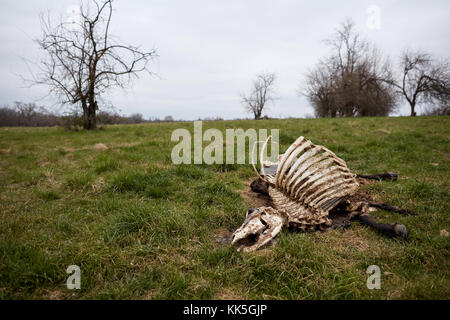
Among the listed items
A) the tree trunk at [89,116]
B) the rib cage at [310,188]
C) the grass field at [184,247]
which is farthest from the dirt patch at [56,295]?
the tree trunk at [89,116]

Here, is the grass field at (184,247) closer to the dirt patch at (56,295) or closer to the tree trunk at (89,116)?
the dirt patch at (56,295)

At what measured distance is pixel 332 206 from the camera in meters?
3.27

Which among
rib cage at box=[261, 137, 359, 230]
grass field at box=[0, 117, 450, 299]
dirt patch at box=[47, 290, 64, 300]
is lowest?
dirt patch at box=[47, 290, 64, 300]

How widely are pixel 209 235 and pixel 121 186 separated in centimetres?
239

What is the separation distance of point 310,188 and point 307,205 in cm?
26

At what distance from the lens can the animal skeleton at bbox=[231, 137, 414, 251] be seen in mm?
2785

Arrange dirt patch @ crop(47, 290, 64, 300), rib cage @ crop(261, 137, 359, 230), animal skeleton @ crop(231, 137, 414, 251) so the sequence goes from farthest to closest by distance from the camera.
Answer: rib cage @ crop(261, 137, 359, 230) < animal skeleton @ crop(231, 137, 414, 251) < dirt patch @ crop(47, 290, 64, 300)

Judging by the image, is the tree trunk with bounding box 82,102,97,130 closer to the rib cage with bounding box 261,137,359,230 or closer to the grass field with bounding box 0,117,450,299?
the grass field with bounding box 0,117,450,299

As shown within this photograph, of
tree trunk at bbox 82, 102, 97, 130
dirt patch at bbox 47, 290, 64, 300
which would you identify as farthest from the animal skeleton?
tree trunk at bbox 82, 102, 97, 130

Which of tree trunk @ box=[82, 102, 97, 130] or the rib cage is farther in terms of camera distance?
tree trunk @ box=[82, 102, 97, 130]

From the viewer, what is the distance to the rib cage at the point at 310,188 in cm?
313

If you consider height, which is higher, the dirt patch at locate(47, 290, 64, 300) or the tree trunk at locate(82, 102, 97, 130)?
the tree trunk at locate(82, 102, 97, 130)

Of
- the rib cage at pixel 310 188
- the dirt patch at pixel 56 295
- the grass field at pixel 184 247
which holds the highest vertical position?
the rib cage at pixel 310 188

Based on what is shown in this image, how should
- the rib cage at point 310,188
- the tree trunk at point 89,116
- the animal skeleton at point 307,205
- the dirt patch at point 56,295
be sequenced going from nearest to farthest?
the dirt patch at point 56,295
the animal skeleton at point 307,205
the rib cage at point 310,188
the tree trunk at point 89,116
